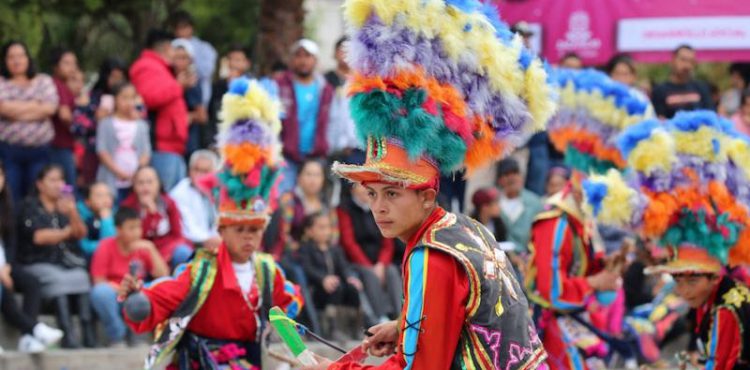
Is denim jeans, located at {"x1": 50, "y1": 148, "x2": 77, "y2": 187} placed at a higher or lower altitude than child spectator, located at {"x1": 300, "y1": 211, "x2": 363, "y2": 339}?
higher

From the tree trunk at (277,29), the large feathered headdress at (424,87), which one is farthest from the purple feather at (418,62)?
the tree trunk at (277,29)

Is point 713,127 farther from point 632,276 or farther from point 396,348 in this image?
point 632,276

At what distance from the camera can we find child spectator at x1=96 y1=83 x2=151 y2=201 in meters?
11.4

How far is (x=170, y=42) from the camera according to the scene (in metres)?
12.3

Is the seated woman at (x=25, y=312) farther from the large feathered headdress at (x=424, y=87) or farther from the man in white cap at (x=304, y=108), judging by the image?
the large feathered headdress at (x=424, y=87)

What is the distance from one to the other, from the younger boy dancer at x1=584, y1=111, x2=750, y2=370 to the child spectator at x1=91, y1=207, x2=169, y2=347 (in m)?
4.28

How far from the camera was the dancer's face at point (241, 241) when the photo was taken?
7695mm

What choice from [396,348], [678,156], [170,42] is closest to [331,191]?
[170,42]

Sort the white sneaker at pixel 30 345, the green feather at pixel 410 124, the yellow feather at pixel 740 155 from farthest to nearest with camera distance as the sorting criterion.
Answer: the white sneaker at pixel 30 345, the yellow feather at pixel 740 155, the green feather at pixel 410 124

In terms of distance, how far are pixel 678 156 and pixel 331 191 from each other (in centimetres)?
636

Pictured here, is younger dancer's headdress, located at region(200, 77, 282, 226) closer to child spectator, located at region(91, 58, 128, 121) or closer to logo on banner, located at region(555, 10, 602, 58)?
child spectator, located at region(91, 58, 128, 121)

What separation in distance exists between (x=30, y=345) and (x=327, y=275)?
8.38 ft

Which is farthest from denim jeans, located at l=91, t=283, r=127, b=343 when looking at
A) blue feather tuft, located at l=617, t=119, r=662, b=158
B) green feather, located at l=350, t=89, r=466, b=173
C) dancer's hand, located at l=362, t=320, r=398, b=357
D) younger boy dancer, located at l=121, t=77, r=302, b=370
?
green feather, located at l=350, t=89, r=466, b=173

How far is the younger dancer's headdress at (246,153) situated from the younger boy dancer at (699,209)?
6.38 ft
